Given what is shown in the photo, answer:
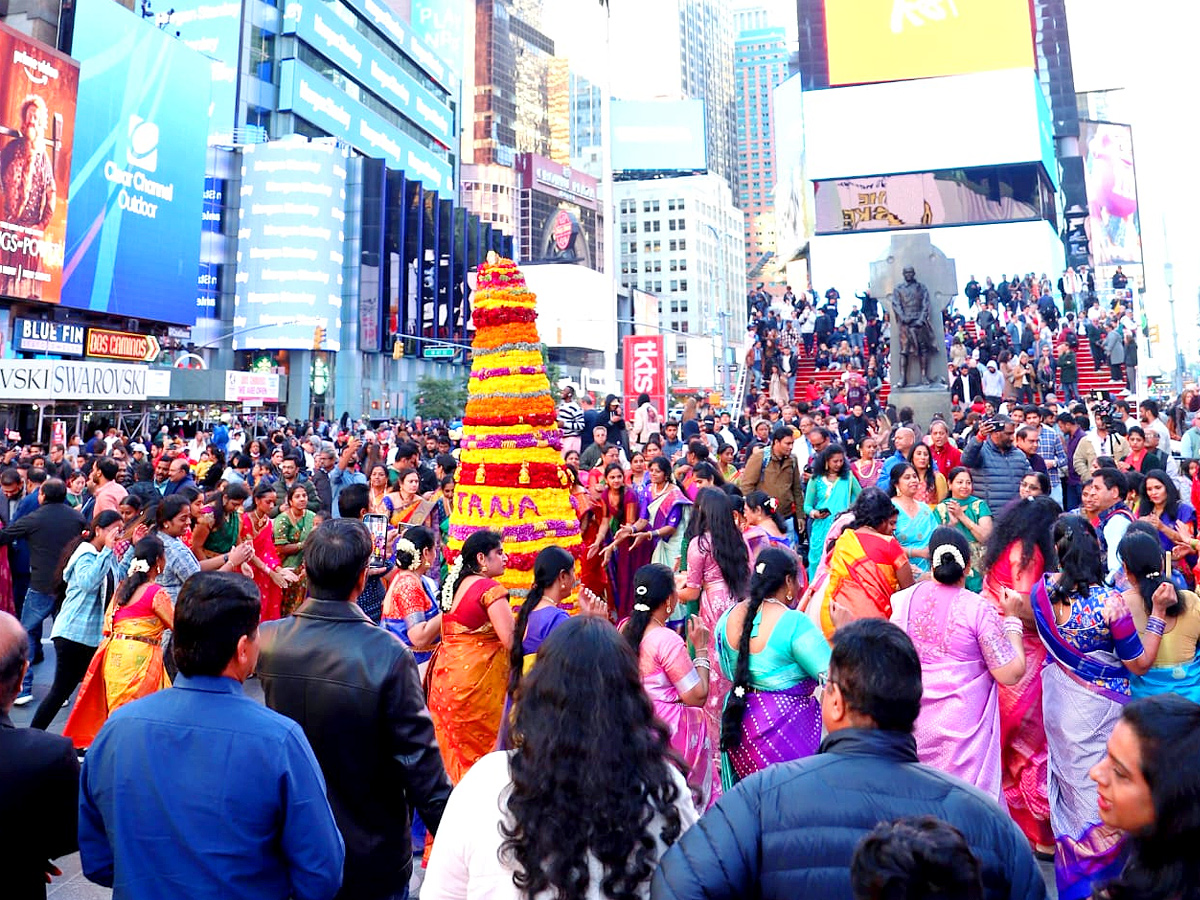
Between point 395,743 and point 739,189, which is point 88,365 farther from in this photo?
point 739,189

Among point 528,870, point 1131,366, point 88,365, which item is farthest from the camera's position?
point 1131,366

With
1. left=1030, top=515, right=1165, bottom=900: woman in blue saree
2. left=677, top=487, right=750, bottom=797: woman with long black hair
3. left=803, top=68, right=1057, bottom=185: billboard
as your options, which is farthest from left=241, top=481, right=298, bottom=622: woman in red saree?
left=803, top=68, right=1057, bottom=185: billboard

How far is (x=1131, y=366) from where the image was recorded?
29.1 meters

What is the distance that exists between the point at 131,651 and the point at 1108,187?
296ft

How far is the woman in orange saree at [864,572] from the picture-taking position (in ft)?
15.9

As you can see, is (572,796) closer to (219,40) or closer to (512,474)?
(512,474)

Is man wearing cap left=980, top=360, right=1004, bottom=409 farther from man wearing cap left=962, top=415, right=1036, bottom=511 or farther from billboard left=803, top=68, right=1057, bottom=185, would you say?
billboard left=803, top=68, right=1057, bottom=185

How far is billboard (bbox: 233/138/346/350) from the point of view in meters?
53.0

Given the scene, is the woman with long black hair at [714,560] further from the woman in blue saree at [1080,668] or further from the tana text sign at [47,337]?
the tana text sign at [47,337]

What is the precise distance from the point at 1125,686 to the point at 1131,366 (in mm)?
29094

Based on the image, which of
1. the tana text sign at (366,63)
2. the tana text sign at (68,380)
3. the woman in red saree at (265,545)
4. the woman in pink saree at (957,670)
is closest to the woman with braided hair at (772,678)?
the woman in pink saree at (957,670)

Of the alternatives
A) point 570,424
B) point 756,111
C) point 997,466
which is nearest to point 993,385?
point 570,424

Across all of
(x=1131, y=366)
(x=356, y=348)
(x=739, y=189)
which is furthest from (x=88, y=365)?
(x=739, y=189)

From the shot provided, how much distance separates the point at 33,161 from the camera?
31.2m
